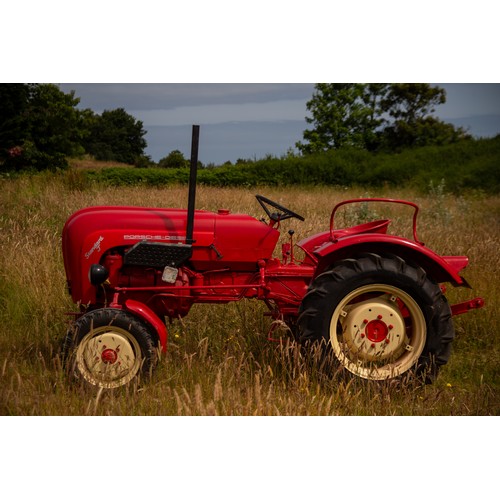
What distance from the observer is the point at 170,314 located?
3.57 m

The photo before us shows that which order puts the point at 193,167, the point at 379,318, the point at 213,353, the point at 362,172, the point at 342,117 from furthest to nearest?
the point at 362,172, the point at 342,117, the point at 213,353, the point at 379,318, the point at 193,167

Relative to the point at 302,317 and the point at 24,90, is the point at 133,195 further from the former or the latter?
the point at 302,317

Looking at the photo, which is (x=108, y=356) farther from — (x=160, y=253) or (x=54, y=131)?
(x=54, y=131)

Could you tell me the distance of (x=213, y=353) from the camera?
374 cm

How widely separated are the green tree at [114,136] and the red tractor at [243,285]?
6.70 feet

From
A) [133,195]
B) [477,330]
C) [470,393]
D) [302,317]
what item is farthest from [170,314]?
[133,195]

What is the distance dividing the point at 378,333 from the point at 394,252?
475mm

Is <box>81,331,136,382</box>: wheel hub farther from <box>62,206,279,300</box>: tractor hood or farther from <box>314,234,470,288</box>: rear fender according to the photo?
<box>314,234,470,288</box>: rear fender

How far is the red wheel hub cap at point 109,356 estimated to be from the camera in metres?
3.22

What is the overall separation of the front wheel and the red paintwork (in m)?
0.11

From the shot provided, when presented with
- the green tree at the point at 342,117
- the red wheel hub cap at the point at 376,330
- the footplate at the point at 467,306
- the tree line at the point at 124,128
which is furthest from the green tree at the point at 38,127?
the footplate at the point at 467,306

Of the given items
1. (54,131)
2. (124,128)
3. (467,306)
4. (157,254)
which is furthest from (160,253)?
(54,131)

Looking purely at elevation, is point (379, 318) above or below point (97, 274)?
below

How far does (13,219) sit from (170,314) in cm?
313
